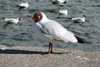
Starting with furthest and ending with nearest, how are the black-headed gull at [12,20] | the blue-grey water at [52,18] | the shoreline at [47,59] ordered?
the black-headed gull at [12,20], the blue-grey water at [52,18], the shoreline at [47,59]

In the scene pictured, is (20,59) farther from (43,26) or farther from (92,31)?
(92,31)

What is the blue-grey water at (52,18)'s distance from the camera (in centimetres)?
1026

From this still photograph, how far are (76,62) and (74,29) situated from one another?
614 centimetres

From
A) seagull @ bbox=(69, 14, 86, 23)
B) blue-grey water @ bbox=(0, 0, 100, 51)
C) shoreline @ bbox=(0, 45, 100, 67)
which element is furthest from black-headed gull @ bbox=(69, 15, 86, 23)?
shoreline @ bbox=(0, 45, 100, 67)

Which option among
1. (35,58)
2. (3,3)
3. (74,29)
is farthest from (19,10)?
(35,58)

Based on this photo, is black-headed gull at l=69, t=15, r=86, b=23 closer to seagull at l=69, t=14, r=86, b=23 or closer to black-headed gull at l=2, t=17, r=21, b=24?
seagull at l=69, t=14, r=86, b=23

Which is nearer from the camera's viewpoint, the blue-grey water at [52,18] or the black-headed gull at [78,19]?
the blue-grey water at [52,18]

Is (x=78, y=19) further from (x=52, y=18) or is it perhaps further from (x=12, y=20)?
(x=12, y=20)

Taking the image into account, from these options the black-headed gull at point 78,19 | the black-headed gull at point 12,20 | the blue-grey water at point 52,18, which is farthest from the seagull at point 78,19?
the black-headed gull at point 12,20

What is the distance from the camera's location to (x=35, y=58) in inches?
267

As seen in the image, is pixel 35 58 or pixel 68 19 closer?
pixel 35 58

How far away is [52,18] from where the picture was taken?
14.0m

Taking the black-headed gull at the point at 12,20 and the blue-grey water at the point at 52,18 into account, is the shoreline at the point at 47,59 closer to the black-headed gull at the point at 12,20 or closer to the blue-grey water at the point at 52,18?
the blue-grey water at the point at 52,18

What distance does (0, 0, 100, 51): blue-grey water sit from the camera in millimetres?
10258
